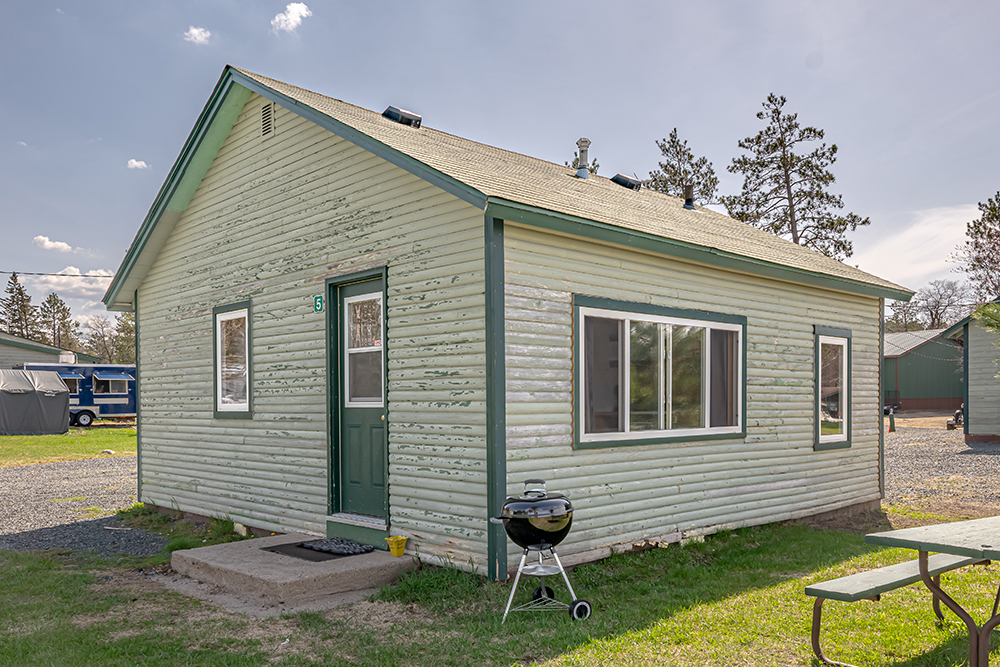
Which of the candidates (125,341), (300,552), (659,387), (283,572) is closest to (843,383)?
(659,387)

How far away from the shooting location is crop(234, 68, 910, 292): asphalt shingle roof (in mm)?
6199

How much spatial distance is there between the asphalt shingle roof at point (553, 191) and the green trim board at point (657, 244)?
7cm

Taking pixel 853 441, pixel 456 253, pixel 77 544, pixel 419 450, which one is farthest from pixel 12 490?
pixel 853 441

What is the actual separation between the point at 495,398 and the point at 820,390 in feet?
18.2

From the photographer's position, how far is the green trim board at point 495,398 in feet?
18.0

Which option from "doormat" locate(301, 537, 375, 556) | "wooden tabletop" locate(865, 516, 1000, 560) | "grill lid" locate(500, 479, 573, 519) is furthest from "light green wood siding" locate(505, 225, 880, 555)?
"wooden tabletop" locate(865, 516, 1000, 560)

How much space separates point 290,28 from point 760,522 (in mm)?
8970

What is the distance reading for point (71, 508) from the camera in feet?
36.1

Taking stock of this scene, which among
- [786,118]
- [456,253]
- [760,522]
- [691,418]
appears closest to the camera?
[456,253]

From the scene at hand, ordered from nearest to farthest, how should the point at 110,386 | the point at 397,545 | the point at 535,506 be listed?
the point at 535,506 < the point at 397,545 < the point at 110,386

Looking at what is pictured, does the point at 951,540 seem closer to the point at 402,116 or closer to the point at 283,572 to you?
the point at 283,572

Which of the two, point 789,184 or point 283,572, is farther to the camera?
point 789,184

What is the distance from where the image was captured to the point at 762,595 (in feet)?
18.1

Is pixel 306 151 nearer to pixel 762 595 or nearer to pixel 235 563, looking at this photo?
pixel 235 563
